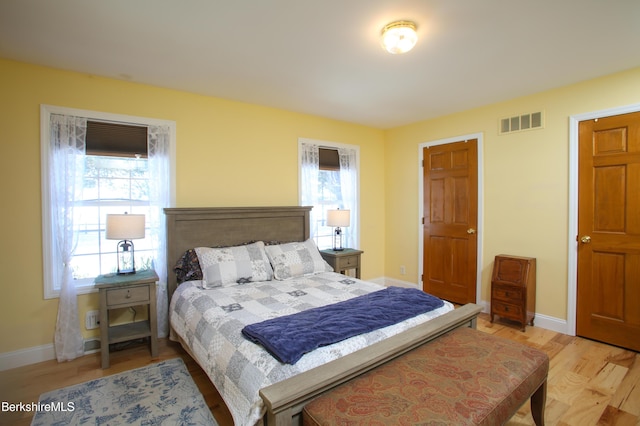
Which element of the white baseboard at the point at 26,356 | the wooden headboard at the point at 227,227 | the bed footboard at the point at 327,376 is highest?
the wooden headboard at the point at 227,227

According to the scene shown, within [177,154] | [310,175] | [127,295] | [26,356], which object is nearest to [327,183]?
[310,175]

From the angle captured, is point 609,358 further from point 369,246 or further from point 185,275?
point 185,275

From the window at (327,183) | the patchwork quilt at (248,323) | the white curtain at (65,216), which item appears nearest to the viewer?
the patchwork quilt at (248,323)

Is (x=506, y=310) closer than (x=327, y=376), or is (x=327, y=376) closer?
(x=327, y=376)

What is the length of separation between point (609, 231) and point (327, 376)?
10.2 feet

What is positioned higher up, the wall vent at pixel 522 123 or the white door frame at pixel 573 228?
the wall vent at pixel 522 123

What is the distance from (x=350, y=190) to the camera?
455cm

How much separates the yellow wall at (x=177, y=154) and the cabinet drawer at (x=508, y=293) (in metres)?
1.81

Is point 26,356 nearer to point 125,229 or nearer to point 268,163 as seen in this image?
point 125,229

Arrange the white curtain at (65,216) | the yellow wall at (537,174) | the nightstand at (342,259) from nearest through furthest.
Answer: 1. the white curtain at (65,216)
2. the yellow wall at (537,174)
3. the nightstand at (342,259)

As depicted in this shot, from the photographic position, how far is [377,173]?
4.88m

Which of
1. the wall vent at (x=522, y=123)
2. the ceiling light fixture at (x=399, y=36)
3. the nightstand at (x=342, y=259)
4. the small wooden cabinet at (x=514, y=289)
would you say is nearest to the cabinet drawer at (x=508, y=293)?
the small wooden cabinet at (x=514, y=289)

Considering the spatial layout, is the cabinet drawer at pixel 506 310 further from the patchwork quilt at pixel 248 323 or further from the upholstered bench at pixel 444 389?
the upholstered bench at pixel 444 389

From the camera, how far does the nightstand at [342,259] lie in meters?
3.83
